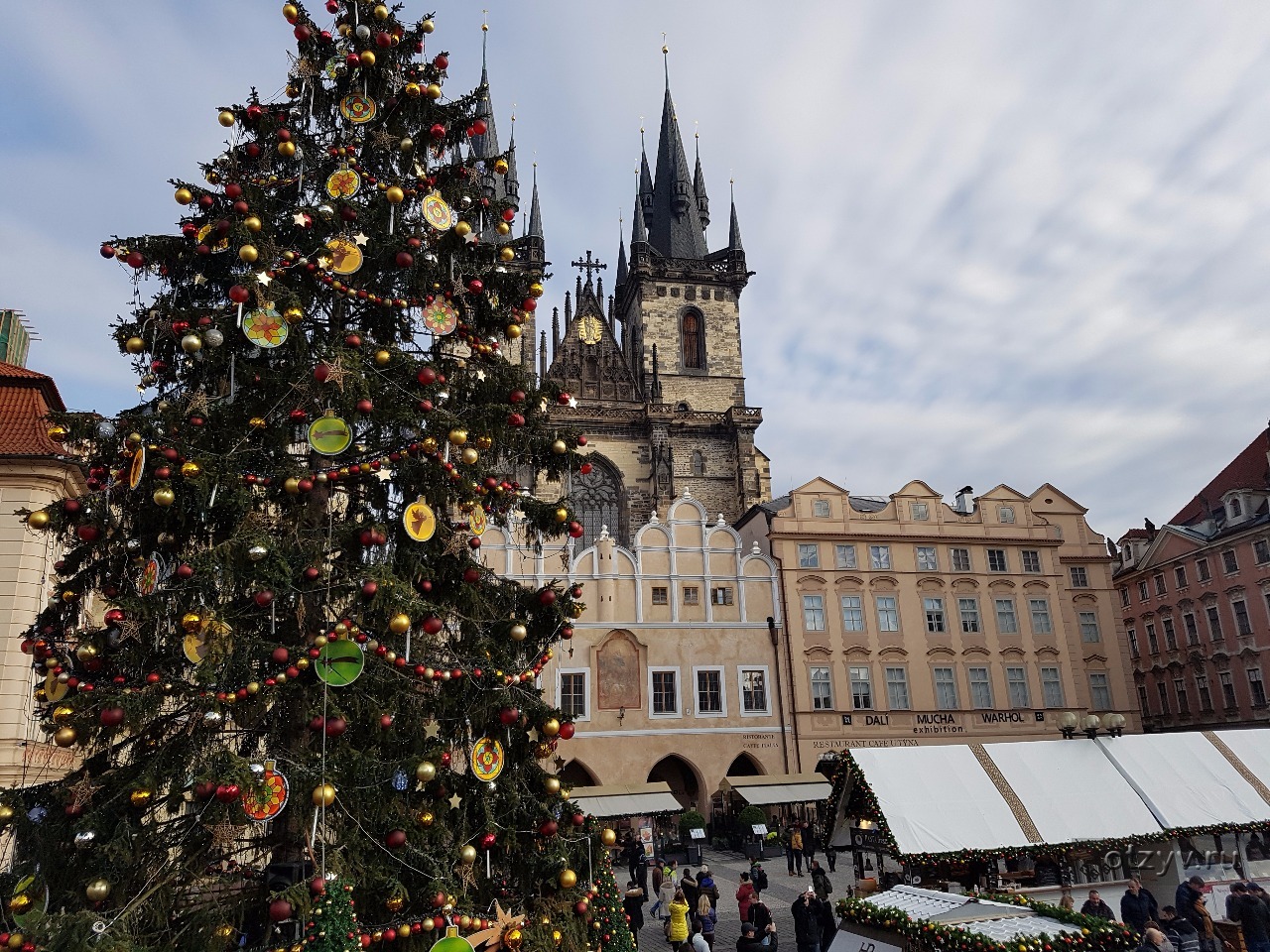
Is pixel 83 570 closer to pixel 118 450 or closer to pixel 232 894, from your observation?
pixel 118 450

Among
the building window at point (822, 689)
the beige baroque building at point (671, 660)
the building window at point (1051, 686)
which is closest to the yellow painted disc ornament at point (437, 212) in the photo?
the beige baroque building at point (671, 660)

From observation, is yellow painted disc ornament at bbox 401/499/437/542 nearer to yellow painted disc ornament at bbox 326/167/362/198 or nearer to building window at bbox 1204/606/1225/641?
yellow painted disc ornament at bbox 326/167/362/198

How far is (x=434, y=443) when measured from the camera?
7.56 m

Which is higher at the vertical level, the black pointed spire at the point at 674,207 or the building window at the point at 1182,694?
the black pointed spire at the point at 674,207

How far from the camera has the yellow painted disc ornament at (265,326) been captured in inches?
289

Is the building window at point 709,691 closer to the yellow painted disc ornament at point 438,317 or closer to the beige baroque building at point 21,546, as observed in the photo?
the beige baroque building at point 21,546

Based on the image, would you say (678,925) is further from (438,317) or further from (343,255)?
(343,255)

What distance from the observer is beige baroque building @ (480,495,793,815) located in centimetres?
2772

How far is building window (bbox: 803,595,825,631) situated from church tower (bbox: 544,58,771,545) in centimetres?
1009

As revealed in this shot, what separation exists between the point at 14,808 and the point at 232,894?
156cm

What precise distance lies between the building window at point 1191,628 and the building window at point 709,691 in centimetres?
2453

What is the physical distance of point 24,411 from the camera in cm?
1530

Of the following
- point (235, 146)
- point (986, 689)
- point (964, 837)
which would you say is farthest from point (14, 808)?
point (986, 689)

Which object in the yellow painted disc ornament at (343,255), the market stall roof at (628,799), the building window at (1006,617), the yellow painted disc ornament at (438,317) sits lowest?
the market stall roof at (628,799)
